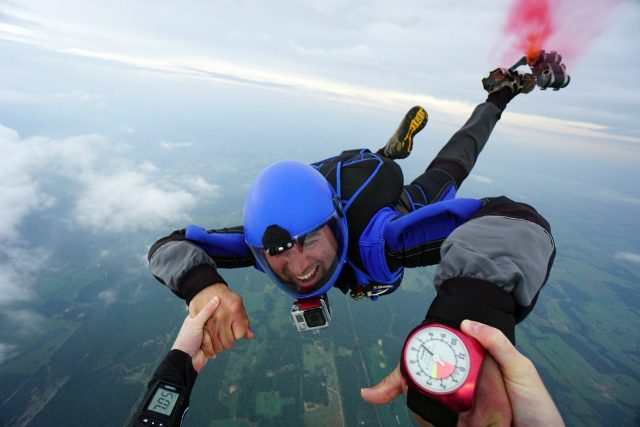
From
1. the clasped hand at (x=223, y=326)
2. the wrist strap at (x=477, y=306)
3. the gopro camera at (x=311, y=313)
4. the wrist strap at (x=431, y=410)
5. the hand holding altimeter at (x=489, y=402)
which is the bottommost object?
the gopro camera at (x=311, y=313)

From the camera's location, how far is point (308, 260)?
2295 millimetres

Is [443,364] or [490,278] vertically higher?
[490,278]

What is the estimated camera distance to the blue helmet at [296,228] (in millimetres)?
2133

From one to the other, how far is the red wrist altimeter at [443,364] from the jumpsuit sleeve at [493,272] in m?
0.07

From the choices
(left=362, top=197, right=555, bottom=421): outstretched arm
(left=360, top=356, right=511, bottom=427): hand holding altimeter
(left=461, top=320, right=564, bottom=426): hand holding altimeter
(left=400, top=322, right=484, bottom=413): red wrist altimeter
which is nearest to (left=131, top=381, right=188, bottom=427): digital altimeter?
(left=362, top=197, right=555, bottom=421): outstretched arm

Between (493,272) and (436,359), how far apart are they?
431 mm

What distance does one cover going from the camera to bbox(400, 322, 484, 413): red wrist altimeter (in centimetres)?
98

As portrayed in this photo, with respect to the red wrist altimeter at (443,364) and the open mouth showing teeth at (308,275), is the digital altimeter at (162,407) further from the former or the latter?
the red wrist altimeter at (443,364)

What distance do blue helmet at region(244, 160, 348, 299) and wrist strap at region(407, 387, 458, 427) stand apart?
1.25 meters

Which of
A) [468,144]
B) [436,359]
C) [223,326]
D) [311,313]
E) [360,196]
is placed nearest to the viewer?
[436,359]

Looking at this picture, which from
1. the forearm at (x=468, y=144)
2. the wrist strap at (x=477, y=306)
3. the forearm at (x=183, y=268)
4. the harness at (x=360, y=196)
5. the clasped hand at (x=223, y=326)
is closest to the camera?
the wrist strap at (x=477, y=306)

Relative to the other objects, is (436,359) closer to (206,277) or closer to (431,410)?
(431,410)

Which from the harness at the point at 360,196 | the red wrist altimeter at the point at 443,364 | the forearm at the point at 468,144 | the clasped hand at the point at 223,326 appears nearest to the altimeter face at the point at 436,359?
the red wrist altimeter at the point at 443,364

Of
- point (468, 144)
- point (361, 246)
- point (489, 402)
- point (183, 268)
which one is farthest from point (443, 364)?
point (468, 144)
